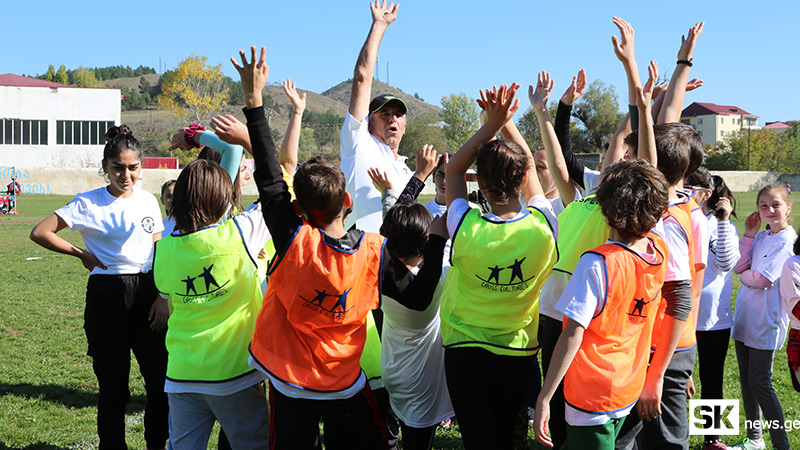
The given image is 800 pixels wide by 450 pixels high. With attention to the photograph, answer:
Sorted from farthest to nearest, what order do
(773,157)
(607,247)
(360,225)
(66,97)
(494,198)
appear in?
(773,157) → (66,97) → (360,225) → (494,198) → (607,247)

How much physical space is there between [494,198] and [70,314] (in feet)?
27.3

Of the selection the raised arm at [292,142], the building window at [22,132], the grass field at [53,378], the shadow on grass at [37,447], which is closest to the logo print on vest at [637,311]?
the raised arm at [292,142]

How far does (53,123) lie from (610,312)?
198 ft

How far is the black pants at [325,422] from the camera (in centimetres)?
295

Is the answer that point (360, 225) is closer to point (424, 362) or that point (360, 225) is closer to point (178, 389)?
point (424, 362)

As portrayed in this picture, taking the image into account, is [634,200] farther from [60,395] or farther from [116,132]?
[60,395]

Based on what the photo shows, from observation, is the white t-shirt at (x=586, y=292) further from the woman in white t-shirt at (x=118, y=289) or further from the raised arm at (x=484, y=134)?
the woman in white t-shirt at (x=118, y=289)

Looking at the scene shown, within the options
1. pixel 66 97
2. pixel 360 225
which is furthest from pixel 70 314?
pixel 66 97

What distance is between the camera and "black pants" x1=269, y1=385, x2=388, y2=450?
295cm

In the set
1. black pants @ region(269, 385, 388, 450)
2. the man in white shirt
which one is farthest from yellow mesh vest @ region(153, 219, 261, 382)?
the man in white shirt

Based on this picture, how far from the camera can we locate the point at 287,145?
347cm

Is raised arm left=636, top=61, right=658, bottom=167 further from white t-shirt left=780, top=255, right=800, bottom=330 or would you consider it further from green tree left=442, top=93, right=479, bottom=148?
green tree left=442, top=93, right=479, bottom=148

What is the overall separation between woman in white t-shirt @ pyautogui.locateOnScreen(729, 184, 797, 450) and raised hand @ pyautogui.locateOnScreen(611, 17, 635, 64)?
6.93ft

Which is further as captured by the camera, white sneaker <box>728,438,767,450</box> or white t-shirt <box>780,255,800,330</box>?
white sneaker <box>728,438,767,450</box>
